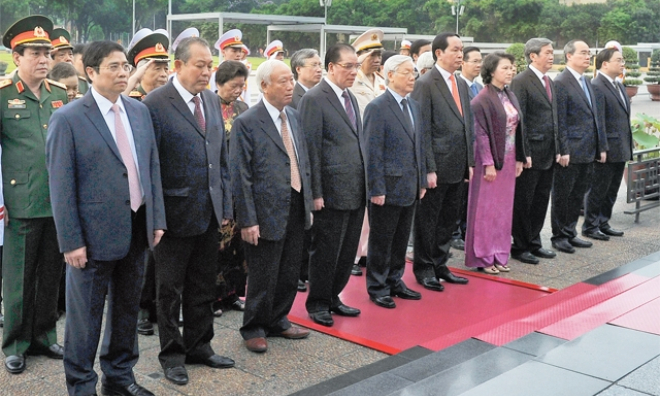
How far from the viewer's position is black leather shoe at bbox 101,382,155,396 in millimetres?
3867

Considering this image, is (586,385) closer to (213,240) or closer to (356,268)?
(213,240)

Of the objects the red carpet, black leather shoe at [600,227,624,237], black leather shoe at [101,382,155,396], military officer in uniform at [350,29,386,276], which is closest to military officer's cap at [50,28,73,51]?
military officer in uniform at [350,29,386,276]

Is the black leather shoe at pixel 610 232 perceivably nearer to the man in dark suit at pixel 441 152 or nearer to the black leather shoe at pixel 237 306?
the man in dark suit at pixel 441 152

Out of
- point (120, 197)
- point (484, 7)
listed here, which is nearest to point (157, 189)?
point (120, 197)

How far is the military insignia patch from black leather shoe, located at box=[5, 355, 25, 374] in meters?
1.41

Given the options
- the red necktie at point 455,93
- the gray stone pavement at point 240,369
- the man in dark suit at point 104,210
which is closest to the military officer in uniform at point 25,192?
the gray stone pavement at point 240,369

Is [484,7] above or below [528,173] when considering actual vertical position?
above

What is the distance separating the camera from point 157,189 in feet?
12.8

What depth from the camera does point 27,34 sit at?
14.3ft

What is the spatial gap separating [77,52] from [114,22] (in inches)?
543

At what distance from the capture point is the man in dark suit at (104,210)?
11.8 ft

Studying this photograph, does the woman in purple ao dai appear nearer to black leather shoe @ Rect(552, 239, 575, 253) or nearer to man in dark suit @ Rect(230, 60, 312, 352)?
black leather shoe @ Rect(552, 239, 575, 253)

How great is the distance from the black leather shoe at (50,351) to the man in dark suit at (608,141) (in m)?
5.80

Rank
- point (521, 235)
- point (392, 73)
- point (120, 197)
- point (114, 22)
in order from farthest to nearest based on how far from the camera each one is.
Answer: point (114, 22) < point (521, 235) < point (392, 73) < point (120, 197)
